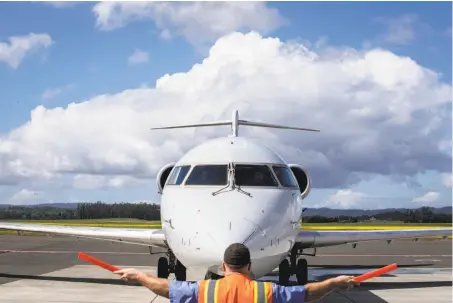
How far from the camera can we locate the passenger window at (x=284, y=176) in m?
9.95

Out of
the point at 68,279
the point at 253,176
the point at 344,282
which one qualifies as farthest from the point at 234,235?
the point at 68,279

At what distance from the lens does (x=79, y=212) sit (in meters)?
75.3

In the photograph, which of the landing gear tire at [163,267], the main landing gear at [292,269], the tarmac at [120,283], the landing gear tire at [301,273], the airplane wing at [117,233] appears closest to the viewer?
the main landing gear at [292,269]

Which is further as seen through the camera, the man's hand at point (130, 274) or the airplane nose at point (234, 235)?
the airplane nose at point (234, 235)

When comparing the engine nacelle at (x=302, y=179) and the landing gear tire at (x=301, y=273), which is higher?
the engine nacelle at (x=302, y=179)

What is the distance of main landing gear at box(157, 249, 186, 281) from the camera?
39.8ft

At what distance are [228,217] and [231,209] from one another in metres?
0.35

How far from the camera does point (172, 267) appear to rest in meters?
12.8

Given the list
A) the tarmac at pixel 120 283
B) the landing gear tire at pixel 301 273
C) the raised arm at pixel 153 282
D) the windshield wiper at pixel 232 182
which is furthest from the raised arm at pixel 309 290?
the landing gear tire at pixel 301 273

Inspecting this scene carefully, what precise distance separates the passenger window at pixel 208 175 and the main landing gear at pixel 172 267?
243cm

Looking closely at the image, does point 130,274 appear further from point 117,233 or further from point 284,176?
point 117,233

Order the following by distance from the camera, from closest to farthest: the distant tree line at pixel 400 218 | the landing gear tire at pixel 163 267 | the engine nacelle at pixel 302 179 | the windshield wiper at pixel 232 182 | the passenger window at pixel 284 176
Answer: the windshield wiper at pixel 232 182, the passenger window at pixel 284 176, the engine nacelle at pixel 302 179, the landing gear tire at pixel 163 267, the distant tree line at pixel 400 218

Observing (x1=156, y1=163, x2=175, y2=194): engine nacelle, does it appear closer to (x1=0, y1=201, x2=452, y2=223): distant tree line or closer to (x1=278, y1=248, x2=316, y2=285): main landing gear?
(x1=278, y1=248, x2=316, y2=285): main landing gear

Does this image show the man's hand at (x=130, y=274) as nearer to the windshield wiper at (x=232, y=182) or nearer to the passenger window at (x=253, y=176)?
the windshield wiper at (x=232, y=182)
